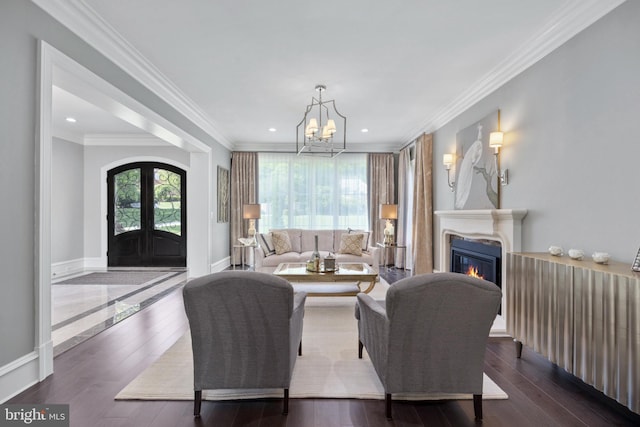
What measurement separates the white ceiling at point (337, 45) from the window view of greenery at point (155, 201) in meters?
2.35

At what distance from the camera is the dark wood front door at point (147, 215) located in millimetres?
7105

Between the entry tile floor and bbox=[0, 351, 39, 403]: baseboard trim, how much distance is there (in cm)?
57

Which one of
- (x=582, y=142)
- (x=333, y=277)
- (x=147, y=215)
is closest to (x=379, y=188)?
(x=333, y=277)

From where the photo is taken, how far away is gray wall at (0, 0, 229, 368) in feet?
6.64

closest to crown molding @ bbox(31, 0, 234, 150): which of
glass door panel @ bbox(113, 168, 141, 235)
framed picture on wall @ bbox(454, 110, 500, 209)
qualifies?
glass door panel @ bbox(113, 168, 141, 235)

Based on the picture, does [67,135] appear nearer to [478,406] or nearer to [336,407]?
[336,407]

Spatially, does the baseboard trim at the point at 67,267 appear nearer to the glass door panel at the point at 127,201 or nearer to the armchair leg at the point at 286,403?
the glass door panel at the point at 127,201

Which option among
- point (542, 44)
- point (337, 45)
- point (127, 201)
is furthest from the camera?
point (127, 201)

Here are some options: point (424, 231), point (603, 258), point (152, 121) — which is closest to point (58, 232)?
point (152, 121)

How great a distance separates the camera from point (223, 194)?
6848 millimetres

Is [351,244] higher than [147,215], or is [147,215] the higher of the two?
[147,215]

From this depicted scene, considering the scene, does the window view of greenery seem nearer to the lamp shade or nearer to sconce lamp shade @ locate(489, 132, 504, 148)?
the lamp shade

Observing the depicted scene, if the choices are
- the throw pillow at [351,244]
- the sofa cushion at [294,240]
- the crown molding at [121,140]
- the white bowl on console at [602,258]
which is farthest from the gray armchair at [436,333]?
the crown molding at [121,140]

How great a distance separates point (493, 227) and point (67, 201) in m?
7.61
